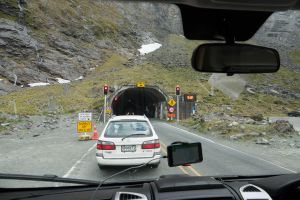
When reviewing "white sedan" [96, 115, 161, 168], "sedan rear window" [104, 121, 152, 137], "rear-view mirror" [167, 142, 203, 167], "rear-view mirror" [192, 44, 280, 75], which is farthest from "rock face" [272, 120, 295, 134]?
"rear-view mirror" [167, 142, 203, 167]

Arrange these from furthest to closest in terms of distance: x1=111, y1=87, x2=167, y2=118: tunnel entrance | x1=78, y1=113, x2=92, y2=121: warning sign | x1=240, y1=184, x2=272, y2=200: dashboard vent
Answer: x1=111, y1=87, x2=167, y2=118: tunnel entrance, x1=78, y1=113, x2=92, y2=121: warning sign, x1=240, y1=184, x2=272, y2=200: dashboard vent

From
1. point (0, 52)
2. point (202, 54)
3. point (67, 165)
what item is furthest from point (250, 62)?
point (0, 52)

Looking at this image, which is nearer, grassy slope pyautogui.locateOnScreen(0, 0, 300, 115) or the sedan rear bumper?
the sedan rear bumper

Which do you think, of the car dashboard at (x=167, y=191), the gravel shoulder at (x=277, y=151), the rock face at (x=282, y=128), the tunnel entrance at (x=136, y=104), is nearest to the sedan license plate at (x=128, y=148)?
the gravel shoulder at (x=277, y=151)

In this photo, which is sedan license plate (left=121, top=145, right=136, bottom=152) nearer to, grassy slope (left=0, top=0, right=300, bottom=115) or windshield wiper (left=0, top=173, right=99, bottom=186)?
windshield wiper (left=0, top=173, right=99, bottom=186)

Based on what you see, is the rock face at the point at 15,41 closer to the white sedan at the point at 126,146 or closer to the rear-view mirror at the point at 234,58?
the white sedan at the point at 126,146

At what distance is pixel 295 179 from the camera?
3.60 metres

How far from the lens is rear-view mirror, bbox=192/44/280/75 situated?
380 cm

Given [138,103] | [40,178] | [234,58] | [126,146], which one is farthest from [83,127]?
[138,103]

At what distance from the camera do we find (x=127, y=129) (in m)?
11.6

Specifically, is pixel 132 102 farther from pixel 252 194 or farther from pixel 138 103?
pixel 252 194

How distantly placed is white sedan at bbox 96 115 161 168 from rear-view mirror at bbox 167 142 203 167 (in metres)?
6.40

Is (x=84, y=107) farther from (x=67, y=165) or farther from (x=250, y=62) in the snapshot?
(x=250, y=62)

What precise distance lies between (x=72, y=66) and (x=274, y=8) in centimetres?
9985
